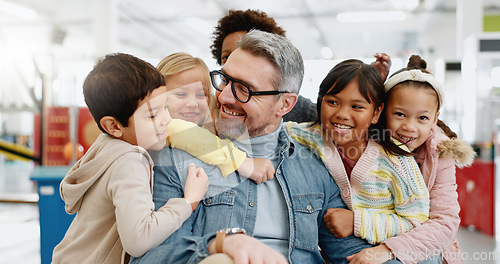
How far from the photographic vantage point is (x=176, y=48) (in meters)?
15.5

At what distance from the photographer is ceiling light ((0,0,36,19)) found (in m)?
9.44

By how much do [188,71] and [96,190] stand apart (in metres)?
0.53

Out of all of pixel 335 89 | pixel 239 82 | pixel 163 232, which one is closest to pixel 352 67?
pixel 335 89

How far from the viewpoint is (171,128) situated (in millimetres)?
1322

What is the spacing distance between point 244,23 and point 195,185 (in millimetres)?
1308

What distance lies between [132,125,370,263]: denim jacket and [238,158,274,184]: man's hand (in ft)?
0.11

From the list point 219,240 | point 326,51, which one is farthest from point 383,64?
point 326,51

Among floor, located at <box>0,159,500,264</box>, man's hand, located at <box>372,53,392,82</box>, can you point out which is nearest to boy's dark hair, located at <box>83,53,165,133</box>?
man's hand, located at <box>372,53,392,82</box>

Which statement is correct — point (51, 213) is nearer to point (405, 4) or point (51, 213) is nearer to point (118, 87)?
point (118, 87)

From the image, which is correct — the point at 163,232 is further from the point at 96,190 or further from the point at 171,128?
the point at 171,128

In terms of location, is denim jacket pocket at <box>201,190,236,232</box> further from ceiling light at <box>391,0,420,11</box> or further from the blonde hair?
ceiling light at <box>391,0,420,11</box>

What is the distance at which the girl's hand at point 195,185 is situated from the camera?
121cm

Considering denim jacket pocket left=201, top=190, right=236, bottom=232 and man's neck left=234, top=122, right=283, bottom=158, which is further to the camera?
man's neck left=234, top=122, right=283, bottom=158

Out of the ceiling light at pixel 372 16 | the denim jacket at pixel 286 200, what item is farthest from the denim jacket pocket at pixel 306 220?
the ceiling light at pixel 372 16
